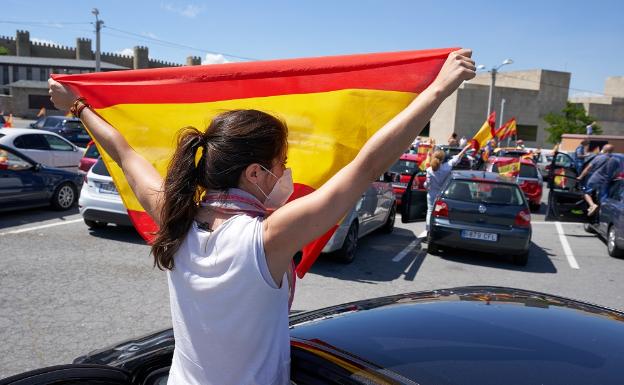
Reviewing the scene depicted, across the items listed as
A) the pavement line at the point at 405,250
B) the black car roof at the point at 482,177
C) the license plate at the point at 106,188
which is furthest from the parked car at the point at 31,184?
the black car roof at the point at 482,177

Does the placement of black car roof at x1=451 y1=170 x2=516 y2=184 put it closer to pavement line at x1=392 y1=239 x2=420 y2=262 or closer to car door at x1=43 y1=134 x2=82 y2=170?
pavement line at x1=392 y1=239 x2=420 y2=262

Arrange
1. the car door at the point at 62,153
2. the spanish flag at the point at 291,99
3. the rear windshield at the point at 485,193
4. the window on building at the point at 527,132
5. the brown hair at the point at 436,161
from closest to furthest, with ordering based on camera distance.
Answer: the spanish flag at the point at 291,99 → the rear windshield at the point at 485,193 → the brown hair at the point at 436,161 → the car door at the point at 62,153 → the window on building at the point at 527,132

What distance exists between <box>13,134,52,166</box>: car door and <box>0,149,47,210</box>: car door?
3.30 metres

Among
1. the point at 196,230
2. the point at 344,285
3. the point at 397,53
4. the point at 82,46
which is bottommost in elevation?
the point at 344,285

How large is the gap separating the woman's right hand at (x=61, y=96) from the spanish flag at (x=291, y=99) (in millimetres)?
163

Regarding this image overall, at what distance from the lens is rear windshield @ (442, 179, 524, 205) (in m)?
9.08

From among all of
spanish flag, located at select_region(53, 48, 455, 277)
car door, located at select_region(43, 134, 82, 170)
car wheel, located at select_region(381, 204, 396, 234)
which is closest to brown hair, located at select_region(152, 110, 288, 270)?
spanish flag, located at select_region(53, 48, 455, 277)

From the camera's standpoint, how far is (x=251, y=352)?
1.59 meters

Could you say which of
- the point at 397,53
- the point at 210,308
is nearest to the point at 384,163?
the point at 210,308

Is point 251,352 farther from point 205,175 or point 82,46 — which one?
point 82,46

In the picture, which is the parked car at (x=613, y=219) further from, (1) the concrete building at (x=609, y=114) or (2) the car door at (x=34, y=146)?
(1) the concrete building at (x=609, y=114)

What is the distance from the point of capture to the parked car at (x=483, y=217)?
8.83 m

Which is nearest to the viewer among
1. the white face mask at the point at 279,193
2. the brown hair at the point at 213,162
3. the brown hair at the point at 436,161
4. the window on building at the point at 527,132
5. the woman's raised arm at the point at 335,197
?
the woman's raised arm at the point at 335,197

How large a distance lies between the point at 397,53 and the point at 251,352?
1.55 metres
